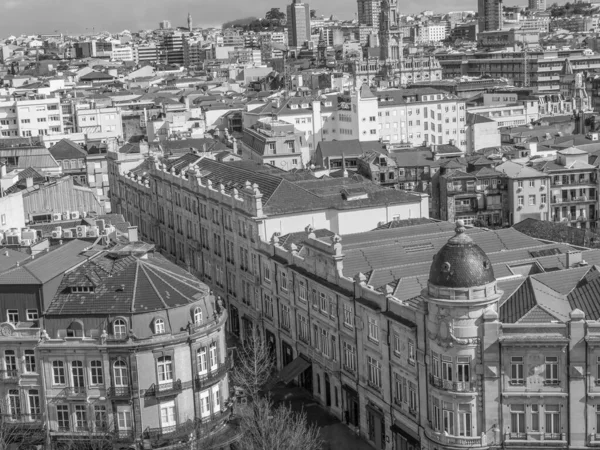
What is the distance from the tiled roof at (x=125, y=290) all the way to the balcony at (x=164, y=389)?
4525mm

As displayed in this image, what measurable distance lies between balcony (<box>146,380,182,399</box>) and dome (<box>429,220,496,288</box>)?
17.8m

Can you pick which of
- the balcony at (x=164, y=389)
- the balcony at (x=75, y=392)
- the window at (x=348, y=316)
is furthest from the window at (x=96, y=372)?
the window at (x=348, y=316)

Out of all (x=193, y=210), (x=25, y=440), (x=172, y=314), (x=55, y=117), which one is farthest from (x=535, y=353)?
(x=55, y=117)

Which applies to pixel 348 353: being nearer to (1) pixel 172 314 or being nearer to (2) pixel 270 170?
(1) pixel 172 314

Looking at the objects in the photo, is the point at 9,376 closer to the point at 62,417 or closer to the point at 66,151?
the point at 62,417

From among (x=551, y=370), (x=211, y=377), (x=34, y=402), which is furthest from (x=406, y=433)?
(x=34, y=402)

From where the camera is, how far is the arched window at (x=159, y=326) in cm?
6244

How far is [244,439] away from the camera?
2463 inches

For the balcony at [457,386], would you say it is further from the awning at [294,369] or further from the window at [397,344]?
the awning at [294,369]

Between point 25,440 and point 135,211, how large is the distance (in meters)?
62.5

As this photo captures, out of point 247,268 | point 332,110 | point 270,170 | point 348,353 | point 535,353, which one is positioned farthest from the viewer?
point 332,110

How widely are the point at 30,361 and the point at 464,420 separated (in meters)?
26.3

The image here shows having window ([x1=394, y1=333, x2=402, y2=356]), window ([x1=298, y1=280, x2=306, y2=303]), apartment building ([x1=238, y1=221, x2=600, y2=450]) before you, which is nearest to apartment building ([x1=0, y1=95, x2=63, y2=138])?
window ([x1=298, y1=280, x2=306, y2=303])

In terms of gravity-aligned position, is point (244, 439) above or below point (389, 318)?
below
